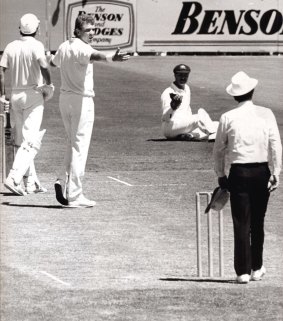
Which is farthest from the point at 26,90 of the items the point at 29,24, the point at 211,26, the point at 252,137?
the point at 211,26

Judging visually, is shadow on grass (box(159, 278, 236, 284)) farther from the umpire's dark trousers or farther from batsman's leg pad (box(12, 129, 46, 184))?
batsman's leg pad (box(12, 129, 46, 184))

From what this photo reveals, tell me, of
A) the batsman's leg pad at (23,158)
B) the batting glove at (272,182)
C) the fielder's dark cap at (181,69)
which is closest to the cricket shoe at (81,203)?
the batsman's leg pad at (23,158)

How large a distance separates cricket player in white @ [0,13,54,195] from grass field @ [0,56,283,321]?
431 millimetres

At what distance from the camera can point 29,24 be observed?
16000 millimetres

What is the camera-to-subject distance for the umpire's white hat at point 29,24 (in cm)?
1598

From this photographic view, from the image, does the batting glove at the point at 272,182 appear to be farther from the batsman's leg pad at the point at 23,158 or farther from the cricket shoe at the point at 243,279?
the batsman's leg pad at the point at 23,158

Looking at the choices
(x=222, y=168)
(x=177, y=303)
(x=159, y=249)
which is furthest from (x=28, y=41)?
(x=177, y=303)

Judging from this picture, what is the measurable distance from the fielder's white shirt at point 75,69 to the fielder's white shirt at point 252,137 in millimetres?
4058

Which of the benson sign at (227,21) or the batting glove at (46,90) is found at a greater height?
the batting glove at (46,90)

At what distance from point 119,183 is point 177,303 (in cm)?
719

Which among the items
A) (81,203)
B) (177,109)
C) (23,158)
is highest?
(23,158)

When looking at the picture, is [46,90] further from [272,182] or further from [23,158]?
[272,182]

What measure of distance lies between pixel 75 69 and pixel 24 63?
0.95 metres

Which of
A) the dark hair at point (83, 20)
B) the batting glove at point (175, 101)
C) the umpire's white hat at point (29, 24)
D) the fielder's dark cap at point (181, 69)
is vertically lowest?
the batting glove at point (175, 101)
